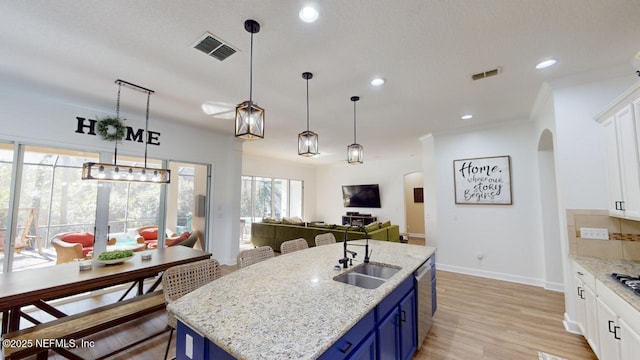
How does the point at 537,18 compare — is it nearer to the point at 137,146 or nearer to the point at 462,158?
the point at 462,158

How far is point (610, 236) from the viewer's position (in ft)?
8.41

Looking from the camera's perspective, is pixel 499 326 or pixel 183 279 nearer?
pixel 183 279

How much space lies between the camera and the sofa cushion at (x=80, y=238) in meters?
3.69

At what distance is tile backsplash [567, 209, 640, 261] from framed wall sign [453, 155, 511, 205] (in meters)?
1.80

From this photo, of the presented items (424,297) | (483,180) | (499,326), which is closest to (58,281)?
(424,297)

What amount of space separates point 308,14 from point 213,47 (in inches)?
38.6

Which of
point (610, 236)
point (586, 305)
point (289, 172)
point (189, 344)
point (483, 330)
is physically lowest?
point (483, 330)

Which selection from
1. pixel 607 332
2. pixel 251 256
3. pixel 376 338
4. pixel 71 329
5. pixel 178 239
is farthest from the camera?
pixel 178 239

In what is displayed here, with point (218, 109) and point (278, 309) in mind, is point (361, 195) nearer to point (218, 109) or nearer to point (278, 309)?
point (218, 109)

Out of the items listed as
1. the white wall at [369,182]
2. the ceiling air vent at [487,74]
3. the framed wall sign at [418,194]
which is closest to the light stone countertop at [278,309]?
the ceiling air vent at [487,74]

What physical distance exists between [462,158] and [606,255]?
8.64 feet

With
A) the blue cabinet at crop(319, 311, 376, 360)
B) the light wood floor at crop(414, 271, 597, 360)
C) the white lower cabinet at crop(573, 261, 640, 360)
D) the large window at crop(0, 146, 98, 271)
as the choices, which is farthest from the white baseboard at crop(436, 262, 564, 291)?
the large window at crop(0, 146, 98, 271)

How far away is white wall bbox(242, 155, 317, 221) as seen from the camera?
8117mm

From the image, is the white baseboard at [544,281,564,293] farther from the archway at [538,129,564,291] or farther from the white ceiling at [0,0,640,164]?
the white ceiling at [0,0,640,164]
